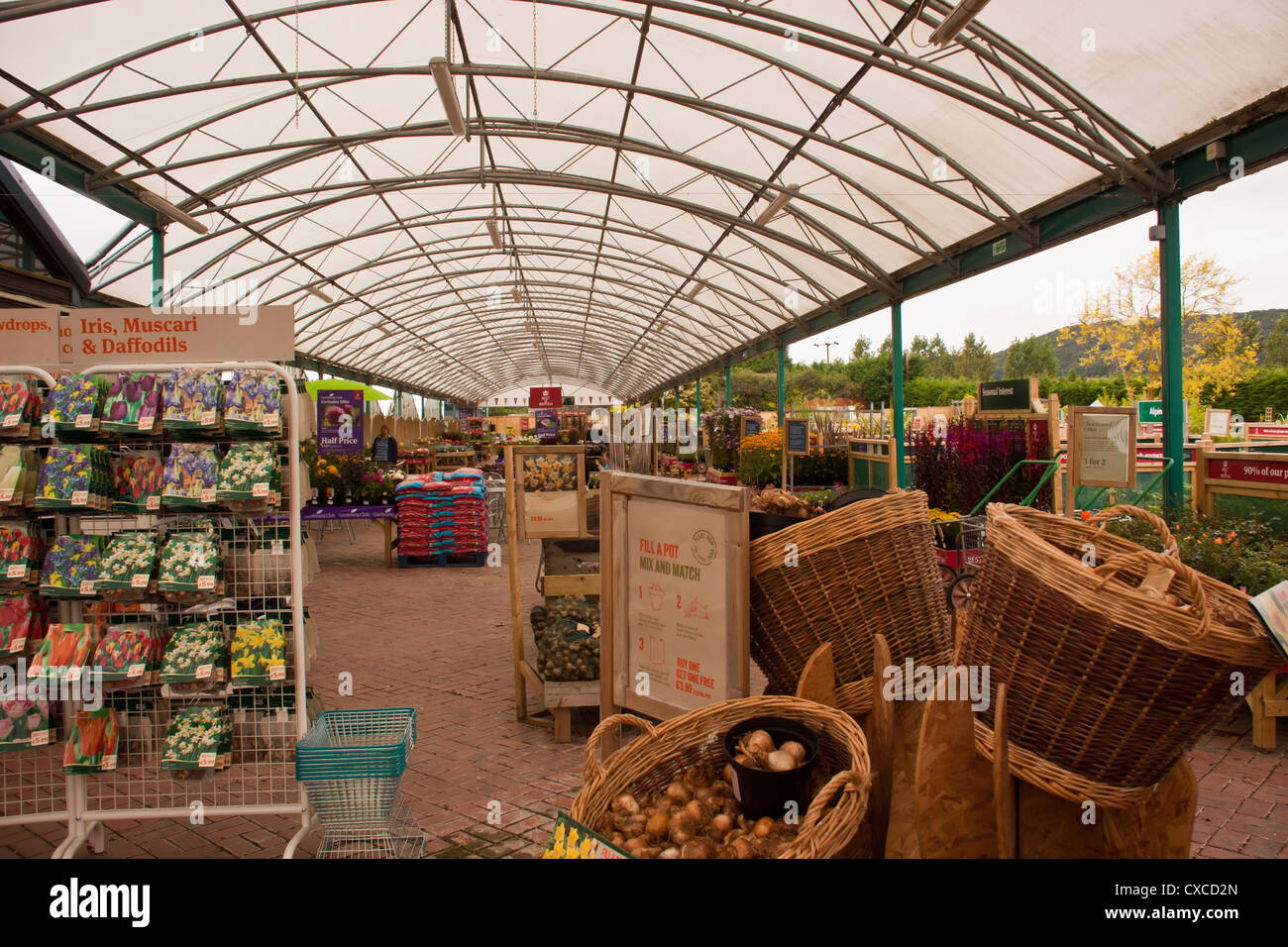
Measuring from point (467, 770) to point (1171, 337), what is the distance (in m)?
7.50

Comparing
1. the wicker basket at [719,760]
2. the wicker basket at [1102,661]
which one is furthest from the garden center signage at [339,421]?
the wicker basket at [1102,661]

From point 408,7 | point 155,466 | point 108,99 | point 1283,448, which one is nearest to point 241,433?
point 155,466

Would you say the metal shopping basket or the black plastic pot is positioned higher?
the black plastic pot

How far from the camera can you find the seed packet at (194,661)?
3127 millimetres

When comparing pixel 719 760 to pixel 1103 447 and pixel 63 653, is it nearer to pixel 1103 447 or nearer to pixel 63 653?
pixel 63 653

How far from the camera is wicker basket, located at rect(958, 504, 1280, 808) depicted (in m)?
1.57

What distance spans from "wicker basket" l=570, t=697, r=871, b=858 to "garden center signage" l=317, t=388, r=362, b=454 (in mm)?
11222

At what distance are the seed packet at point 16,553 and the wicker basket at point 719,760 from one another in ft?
8.65

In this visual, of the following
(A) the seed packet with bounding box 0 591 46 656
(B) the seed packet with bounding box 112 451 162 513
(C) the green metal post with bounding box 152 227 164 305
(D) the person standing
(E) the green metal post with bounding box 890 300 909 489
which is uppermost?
(C) the green metal post with bounding box 152 227 164 305

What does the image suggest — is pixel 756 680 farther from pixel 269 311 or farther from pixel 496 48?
pixel 496 48

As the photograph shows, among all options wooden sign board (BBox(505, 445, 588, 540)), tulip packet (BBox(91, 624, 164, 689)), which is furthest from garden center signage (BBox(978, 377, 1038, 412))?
tulip packet (BBox(91, 624, 164, 689))

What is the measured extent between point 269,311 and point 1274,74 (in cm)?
763

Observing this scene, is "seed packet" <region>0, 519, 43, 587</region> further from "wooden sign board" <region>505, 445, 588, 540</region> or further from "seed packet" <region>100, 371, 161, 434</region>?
"wooden sign board" <region>505, 445, 588, 540</region>

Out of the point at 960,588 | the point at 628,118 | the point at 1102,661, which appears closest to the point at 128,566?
the point at 1102,661
